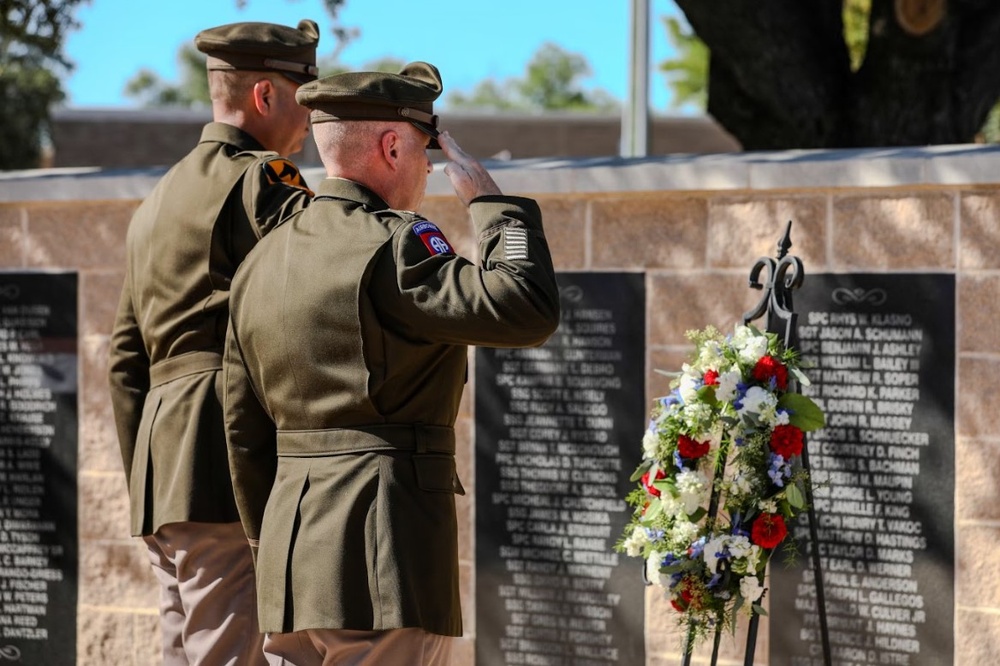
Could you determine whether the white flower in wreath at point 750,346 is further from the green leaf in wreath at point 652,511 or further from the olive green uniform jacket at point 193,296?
the olive green uniform jacket at point 193,296

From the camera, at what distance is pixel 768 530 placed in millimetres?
3240

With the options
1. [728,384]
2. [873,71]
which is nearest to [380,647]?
[728,384]

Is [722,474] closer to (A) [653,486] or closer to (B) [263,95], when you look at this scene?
(A) [653,486]

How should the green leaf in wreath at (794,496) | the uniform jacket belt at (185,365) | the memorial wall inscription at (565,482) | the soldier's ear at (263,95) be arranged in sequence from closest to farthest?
the green leaf in wreath at (794,496) → the uniform jacket belt at (185,365) → the soldier's ear at (263,95) → the memorial wall inscription at (565,482)

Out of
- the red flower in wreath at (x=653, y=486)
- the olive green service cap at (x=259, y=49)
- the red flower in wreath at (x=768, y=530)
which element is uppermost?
the olive green service cap at (x=259, y=49)

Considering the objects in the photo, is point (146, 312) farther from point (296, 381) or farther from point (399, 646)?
point (399, 646)

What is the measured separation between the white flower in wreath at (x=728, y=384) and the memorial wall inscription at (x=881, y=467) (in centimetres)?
72

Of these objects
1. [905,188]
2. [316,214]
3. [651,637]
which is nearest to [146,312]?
[316,214]

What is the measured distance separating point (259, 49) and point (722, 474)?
1682 mm

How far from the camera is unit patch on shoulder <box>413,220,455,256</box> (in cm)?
273

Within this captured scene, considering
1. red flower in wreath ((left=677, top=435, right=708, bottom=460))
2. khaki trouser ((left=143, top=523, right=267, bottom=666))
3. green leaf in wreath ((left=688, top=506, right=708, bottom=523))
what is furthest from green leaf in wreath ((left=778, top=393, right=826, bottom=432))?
khaki trouser ((left=143, top=523, right=267, bottom=666))

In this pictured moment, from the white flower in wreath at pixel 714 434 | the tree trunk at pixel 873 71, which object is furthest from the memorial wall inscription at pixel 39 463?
the tree trunk at pixel 873 71

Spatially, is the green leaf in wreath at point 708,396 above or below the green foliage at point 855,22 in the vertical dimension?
below

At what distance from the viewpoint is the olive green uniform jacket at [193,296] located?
3.50m
